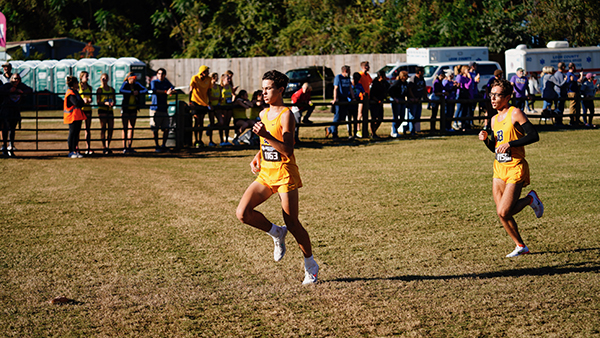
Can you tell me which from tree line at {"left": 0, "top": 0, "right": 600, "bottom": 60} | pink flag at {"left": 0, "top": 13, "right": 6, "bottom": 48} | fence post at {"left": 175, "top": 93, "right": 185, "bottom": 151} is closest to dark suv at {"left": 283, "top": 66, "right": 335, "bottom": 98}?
tree line at {"left": 0, "top": 0, "right": 600, "bottom": 60}

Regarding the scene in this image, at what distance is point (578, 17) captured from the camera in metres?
42.0

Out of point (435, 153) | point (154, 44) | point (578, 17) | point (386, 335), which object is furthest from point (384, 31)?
A: point (386, 335)

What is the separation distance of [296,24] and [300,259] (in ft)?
145

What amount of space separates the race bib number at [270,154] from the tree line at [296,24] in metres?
38.8

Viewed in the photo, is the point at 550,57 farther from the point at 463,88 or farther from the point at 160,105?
the point at 160,105

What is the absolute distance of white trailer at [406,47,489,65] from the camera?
3500 centimetres

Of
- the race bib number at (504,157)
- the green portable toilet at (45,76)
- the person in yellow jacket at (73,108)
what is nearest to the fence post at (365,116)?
the person in yellow jacket at (73,108)

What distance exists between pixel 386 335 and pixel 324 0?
49.5 metres

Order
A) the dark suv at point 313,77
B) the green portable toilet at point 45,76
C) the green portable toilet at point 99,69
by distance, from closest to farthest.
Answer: the green portable toilet at point 99,69, the green portable toilet at point 45,76, the dark suv at point 313,77

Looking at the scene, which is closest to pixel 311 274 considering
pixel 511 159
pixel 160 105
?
pixel 511 159

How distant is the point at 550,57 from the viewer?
33.3 meters

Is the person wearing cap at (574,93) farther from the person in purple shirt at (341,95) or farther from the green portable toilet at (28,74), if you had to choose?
the green portable toilet at (28,74)

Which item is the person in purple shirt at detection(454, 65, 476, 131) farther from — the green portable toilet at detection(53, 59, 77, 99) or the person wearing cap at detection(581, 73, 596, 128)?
the green portable toilet at detection(53, 59, 77, 99)

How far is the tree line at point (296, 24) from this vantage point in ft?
140
